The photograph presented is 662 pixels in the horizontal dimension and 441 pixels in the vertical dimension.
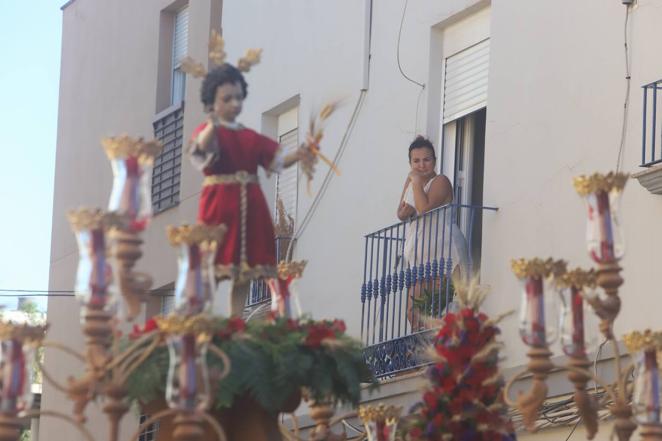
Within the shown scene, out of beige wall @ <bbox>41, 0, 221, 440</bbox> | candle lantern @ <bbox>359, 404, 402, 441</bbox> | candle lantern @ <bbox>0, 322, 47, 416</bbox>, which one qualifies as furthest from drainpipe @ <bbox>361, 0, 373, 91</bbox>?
candle lantern @ <bbox>0, 322, 47, 416</bbox>

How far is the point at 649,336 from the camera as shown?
9898mm

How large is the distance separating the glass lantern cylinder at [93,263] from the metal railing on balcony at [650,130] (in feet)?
18.9

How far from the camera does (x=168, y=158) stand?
23.0 meters

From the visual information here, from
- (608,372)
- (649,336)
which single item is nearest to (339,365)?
(649,336)

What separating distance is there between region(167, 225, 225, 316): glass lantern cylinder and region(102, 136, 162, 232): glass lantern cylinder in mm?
326

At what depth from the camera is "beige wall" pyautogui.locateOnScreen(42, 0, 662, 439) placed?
14.8 meters

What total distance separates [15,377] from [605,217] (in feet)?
10.00

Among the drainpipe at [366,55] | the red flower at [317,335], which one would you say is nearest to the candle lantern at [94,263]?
the red flower at [317,335]

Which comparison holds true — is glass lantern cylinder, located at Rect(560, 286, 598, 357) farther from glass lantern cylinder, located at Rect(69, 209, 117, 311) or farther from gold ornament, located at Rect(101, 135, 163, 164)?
glass lantern cylinder, located at Rect(69, 209, 117, 311)

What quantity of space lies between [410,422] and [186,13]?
12.6m


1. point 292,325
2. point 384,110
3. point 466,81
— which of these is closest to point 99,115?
point 384,110

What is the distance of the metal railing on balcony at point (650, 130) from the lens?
1403cm

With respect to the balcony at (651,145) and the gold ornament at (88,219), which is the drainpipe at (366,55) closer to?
the balcony at (651,145)

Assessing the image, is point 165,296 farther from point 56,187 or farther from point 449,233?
point 449,233
